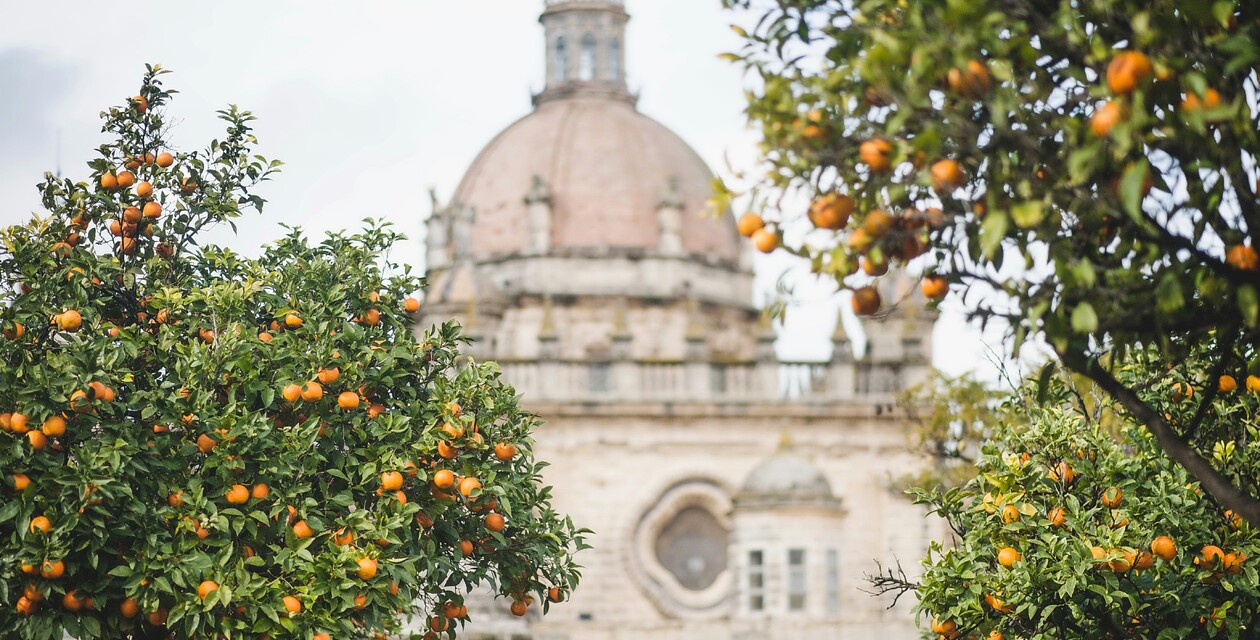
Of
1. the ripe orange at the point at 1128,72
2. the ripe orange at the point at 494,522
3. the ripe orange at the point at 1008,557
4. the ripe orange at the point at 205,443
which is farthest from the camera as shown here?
the ripe orange at the point at 494,522

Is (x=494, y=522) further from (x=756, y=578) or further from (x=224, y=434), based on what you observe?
(x=756, y=578)

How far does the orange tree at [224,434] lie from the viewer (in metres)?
10.9

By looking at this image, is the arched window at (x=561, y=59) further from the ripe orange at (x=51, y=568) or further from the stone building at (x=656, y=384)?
the ripe orange at (x=51, y=568)

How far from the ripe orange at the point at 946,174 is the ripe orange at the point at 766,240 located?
810mm

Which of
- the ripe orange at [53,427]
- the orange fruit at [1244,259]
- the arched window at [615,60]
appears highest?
the arched window at [615,60]

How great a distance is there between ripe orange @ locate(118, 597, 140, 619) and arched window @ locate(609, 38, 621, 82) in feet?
131

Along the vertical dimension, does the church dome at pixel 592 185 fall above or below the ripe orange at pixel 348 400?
above

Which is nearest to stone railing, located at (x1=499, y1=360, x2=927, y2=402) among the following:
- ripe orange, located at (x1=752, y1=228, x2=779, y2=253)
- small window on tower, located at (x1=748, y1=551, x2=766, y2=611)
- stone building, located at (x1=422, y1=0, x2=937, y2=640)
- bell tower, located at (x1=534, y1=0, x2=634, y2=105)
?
stone building, located at (x1=422, y1=0, x2=937, y2=640)

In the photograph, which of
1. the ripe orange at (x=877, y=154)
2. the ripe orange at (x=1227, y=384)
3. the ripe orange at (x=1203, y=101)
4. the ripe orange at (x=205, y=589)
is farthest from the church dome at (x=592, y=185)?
the ripe orange at (x=1203, y=101)

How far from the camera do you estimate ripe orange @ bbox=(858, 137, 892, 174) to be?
24.4 feet

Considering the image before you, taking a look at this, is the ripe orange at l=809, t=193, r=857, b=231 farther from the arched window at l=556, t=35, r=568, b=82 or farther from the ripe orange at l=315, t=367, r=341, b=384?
the arched window at l=556, t=35, r=568, b=82

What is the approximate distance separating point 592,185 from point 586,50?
240 inches

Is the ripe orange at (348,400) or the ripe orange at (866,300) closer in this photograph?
the ripe orange at (866,300)

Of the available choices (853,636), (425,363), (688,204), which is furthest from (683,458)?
(425,363)
